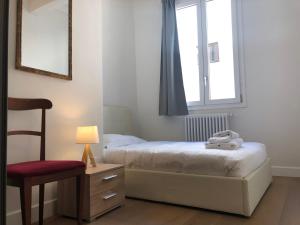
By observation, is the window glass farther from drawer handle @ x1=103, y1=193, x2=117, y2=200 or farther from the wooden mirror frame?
the wooden mirror frame

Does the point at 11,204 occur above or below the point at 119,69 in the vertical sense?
below

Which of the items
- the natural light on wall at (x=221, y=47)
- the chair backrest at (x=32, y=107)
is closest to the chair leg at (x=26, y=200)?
the chair backrest at (x=32, y=107)

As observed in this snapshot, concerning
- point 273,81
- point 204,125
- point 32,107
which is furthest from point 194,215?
point 273,81

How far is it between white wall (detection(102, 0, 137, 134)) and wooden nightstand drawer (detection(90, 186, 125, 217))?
1642 mm

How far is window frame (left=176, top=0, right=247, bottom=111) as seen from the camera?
357cm

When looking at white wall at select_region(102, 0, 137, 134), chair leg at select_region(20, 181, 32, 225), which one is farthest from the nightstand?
white wall at select_region(102, 0, 137, 134)

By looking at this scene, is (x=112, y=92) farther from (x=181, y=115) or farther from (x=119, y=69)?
(x=181, y=115)

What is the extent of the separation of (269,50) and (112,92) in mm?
2369

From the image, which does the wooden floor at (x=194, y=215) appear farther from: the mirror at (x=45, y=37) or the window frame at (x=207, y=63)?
the window frame at (x=207, y=63)

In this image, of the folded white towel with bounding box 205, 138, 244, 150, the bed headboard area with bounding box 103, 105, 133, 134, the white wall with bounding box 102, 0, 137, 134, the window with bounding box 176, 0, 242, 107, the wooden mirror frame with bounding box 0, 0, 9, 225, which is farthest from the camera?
the white wall with bounding box 102, 0, 137, 134

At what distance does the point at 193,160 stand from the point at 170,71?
2.05m

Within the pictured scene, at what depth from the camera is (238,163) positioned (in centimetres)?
199

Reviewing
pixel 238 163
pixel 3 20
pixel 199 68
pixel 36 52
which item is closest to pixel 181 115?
pixel 199 68

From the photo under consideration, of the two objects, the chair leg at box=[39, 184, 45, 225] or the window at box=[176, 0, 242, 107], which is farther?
the window at box=[176, 0, 242, 107]
